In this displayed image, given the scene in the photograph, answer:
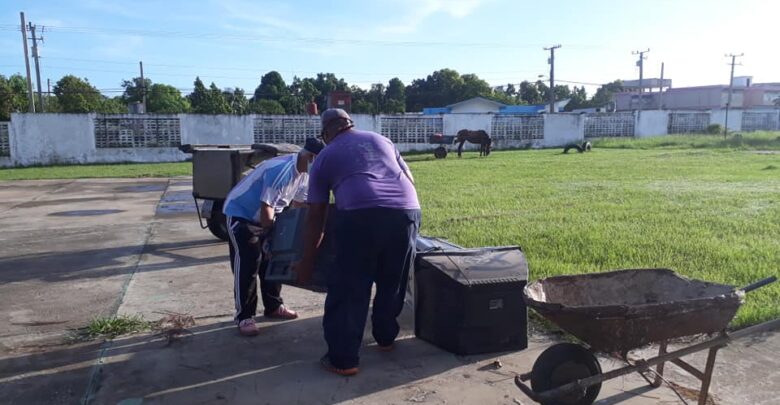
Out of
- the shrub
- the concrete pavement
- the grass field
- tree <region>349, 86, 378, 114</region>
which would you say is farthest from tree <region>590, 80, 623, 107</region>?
the concrete pavement

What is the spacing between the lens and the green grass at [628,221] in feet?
19.7

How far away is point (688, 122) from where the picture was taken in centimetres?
4788

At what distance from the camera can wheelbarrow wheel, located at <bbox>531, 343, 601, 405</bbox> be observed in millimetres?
3203

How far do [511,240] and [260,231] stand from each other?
150 inches

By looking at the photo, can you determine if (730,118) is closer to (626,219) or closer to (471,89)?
(471,89)

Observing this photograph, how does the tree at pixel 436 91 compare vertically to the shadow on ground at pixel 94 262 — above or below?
above

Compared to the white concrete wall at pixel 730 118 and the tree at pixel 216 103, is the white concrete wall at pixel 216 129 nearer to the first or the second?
the tree at pixel 216 103

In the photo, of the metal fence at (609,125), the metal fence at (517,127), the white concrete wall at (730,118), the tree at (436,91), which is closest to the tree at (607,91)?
the tree at (436,91)

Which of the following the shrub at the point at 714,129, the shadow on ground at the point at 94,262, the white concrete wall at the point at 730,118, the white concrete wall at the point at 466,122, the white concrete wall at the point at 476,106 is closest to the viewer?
the shadow on ground at the point at 94,262

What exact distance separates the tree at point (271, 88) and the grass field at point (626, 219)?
62.9 m

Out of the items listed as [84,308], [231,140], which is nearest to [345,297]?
[84,308]

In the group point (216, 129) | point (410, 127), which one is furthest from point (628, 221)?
point (410, 127)

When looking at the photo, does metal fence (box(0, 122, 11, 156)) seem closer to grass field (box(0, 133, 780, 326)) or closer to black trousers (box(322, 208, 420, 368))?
grass field (box(0, 133, 780, 326))

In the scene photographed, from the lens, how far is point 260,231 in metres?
4.48
